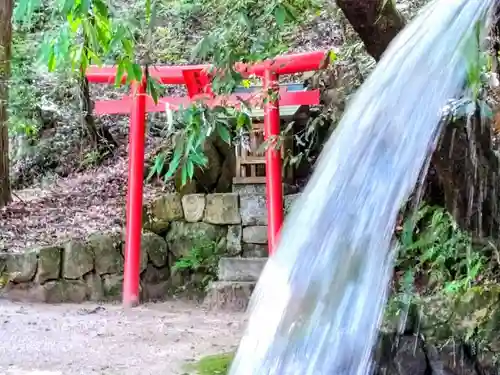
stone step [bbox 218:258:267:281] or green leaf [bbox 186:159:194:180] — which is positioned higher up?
green leaf [bbox 186:159:194:180]

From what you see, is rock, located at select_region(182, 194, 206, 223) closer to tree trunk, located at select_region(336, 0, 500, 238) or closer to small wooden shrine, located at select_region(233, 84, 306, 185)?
small wooden shrine, located at select_region(233, 84, 306, 185)

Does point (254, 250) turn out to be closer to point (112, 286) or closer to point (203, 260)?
point (203, 260)

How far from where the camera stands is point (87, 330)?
555 cm

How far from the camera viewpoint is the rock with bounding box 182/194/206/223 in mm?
8117

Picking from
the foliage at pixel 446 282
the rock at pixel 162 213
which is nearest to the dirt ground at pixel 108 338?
the rock at pixel 162 213

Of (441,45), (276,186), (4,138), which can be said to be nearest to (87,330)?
(276,186)

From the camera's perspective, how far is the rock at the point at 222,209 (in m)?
8.03

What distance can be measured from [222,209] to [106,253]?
1.41 metres

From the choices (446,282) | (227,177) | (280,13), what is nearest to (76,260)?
(227,177)

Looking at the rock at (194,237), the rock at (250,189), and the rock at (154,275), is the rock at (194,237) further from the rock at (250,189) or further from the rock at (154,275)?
the rock at (250,189)

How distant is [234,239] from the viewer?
26.2ft

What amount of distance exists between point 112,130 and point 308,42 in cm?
339

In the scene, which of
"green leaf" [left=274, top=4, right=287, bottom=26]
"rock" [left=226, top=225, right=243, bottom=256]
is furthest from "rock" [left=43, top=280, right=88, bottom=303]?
"green leaf" [left=274, top=4, right=287, bottom=26]

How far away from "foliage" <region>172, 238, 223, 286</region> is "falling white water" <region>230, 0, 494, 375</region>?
5.12 metres
